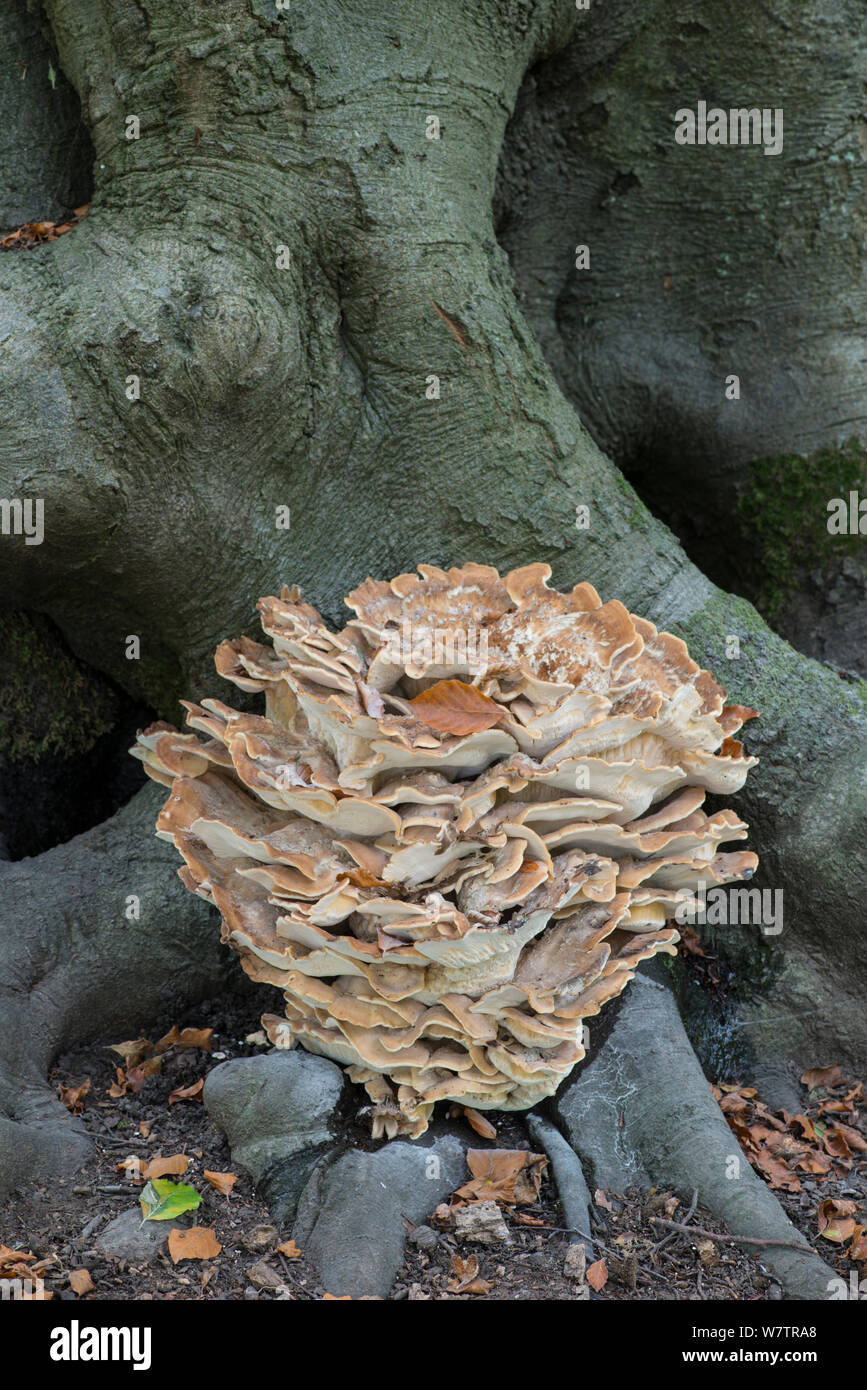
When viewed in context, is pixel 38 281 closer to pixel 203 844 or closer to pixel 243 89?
pixel 243 89

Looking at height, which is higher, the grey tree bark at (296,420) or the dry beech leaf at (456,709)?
the grey tree bark at (296,420)

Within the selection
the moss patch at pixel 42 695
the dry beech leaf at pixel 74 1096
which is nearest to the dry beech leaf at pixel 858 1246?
the dry beech leaf at pixel 74 1096

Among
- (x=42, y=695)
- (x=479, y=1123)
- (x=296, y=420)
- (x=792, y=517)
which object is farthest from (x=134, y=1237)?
(x=792, y=517)

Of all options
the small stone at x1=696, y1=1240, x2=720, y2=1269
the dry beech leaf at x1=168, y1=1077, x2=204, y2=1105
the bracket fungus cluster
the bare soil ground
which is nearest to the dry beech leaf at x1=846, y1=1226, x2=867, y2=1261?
the bare soil ground

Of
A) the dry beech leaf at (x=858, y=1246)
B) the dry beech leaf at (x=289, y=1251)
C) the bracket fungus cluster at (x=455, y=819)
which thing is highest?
the bracket fungus cluster at (x=455, y=819)

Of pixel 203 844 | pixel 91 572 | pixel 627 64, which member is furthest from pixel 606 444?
pixel 203 844

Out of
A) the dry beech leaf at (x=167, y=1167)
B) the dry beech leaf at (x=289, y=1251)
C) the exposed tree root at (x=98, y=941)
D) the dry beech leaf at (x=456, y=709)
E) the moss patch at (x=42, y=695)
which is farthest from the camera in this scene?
the moss patch at (x=42, y=695)

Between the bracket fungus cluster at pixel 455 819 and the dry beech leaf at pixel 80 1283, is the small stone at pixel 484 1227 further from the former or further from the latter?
the dry beech leaf at pixel 80 1283
